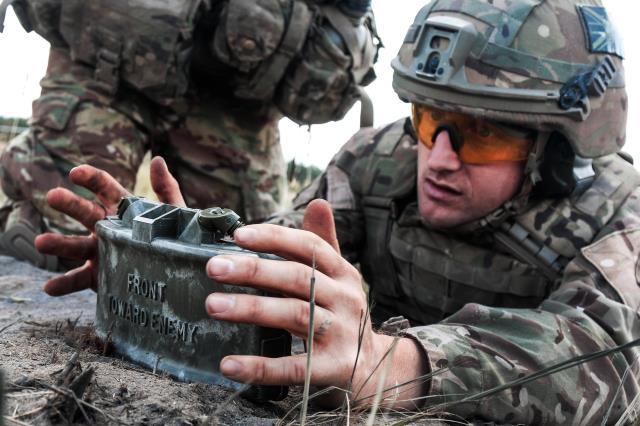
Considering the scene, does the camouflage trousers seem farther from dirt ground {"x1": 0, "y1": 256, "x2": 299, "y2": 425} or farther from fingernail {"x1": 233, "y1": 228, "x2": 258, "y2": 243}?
fingernail {"x1": 233, "y1": 228, "x2": 258, "y2": 243}

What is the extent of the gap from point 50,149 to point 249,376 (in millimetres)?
3291

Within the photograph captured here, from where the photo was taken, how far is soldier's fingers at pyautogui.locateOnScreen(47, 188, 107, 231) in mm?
2375

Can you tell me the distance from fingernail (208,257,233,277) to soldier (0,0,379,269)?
2879mm

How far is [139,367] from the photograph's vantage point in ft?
6.18

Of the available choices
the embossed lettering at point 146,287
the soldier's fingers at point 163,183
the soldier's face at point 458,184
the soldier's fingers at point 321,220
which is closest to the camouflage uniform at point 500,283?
the soldier's face at point 458,184

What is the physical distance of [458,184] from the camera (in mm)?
2859

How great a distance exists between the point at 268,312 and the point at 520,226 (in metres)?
1.55

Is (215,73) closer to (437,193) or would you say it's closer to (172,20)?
(172,20)

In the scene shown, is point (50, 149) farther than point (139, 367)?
Yes

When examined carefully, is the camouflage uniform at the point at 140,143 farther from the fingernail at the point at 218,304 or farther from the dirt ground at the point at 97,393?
the fingernail at the point at 218,304

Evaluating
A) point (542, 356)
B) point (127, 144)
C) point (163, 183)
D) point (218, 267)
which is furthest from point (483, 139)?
point (127, 144)

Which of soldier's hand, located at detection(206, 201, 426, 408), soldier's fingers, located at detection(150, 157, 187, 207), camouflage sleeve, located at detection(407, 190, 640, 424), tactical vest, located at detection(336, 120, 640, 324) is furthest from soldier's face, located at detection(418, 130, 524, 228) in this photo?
soldier's hand, located at detection(206, 201, 426, 408)

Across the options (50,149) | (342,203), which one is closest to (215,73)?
(50,149)

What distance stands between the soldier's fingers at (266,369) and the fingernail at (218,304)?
102 millimetres
